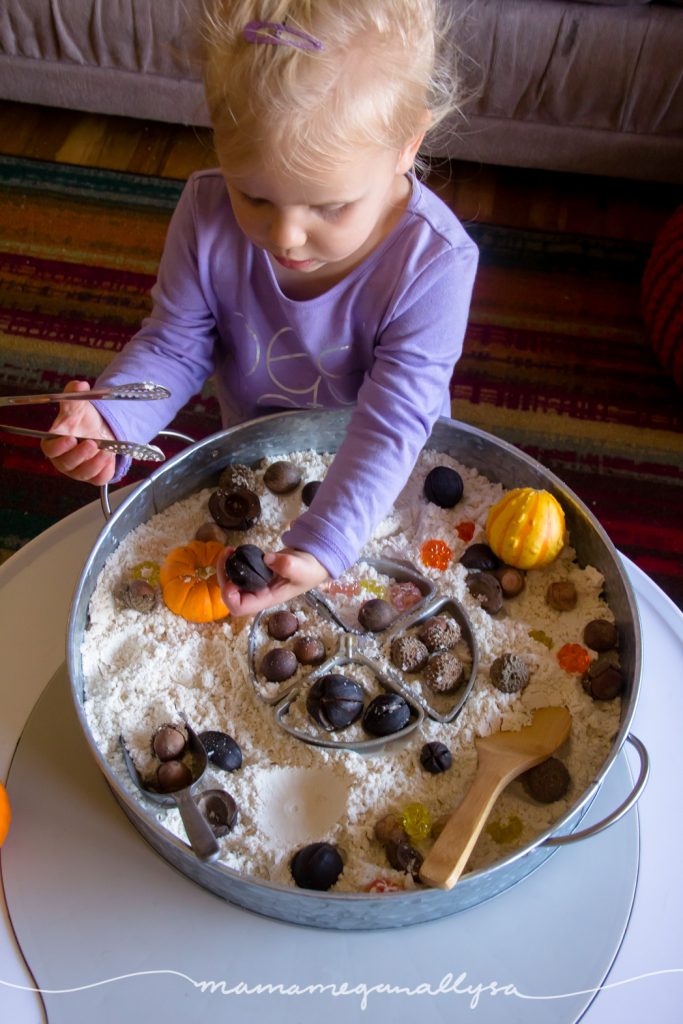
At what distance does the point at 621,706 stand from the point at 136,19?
1.40m

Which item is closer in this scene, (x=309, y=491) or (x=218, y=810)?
(x=218, y=810)

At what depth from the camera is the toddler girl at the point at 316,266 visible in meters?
0.61

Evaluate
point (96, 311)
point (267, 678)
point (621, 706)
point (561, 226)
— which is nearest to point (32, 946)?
point (267, 678)

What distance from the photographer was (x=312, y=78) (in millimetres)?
604

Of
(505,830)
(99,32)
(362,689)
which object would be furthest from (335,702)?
(99,32)

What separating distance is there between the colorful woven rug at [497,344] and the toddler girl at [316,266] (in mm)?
461

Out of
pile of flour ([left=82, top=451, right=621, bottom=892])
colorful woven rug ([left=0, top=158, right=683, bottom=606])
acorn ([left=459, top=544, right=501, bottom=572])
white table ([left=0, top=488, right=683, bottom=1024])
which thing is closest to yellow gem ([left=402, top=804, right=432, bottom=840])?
pile of flour ([left=82, top=451, right=621, bottom=892])

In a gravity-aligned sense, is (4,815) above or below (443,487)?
below

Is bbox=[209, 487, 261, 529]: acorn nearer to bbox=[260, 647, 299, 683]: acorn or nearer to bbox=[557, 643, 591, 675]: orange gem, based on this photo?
bbox=[260, 647, 299, 683]: acorn

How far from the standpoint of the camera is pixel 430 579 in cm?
82

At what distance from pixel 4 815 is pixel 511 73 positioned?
139cm

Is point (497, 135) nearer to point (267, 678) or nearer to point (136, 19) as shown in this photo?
point (136, 19)

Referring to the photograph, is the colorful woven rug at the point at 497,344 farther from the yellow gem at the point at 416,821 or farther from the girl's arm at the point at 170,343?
the yellow gem at the point at 416,821

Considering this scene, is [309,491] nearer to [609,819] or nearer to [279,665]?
[279,665]
